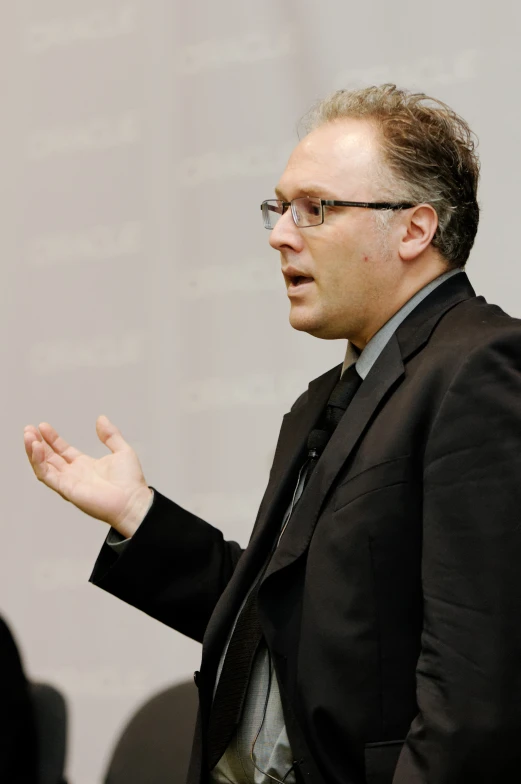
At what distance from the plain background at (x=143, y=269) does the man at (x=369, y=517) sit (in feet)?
1.94

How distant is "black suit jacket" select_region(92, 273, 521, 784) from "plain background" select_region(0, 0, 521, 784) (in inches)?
33.5

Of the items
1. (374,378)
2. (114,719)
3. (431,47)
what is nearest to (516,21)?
(431,47)

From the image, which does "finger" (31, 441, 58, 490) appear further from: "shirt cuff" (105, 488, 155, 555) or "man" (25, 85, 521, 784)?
"shirt cuff" (105, 488, 155, 555)

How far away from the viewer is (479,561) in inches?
44.5

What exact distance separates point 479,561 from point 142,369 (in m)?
1.34

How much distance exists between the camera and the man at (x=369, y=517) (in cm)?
113

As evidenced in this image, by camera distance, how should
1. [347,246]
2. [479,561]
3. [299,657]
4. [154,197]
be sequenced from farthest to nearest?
[154,197]
[347,246]
[299,657]
[479,561]

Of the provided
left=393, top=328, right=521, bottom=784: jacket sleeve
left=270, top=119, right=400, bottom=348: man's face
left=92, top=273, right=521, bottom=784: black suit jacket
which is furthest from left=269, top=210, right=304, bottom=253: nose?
left=393, top=328, right=521, bottom=784: jacket sleeve

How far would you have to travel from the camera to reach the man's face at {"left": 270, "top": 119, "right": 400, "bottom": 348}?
4.72 ft

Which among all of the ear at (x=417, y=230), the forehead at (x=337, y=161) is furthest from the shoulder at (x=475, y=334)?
the forehead at (x=337, y=161)

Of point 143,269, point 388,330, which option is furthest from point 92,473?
point 143,269

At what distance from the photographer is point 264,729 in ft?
4.46

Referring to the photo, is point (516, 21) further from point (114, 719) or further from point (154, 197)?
point (114, 719)

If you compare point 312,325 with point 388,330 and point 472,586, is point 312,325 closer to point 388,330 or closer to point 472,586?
point 388,330
